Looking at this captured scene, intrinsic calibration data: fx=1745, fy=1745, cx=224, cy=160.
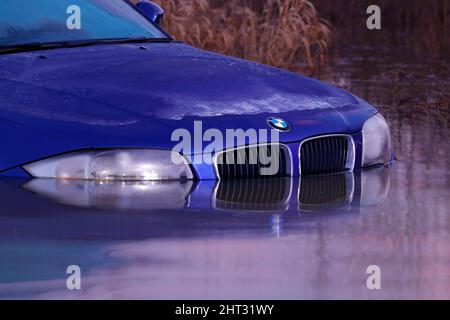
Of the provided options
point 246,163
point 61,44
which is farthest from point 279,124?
point 61,44

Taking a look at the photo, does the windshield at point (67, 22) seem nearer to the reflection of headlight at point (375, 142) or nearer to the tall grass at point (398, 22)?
the reflection of headlight at point (375, 142)

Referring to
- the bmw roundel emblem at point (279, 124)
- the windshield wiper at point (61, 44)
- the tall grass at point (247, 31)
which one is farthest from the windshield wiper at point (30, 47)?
the tall grass at point (247, 31)

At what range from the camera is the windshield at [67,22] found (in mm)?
10047

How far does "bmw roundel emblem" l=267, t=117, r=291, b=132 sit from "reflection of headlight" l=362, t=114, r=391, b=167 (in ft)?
2.23

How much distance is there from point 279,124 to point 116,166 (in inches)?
35.1

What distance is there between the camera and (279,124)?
902 cm

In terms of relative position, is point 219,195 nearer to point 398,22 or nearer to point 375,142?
point 375,142

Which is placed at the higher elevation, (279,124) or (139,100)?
(139,100)

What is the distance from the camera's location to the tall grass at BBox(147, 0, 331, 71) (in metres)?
17.3

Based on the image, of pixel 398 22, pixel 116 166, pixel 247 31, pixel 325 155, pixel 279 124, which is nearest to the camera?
pixel 116 166

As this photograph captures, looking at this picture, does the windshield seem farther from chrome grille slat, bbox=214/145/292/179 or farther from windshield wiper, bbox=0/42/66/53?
chrome grille slat, bbox=214/145/292/179
